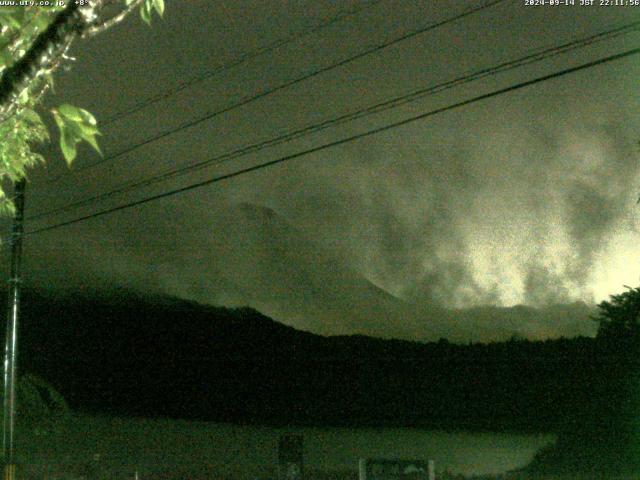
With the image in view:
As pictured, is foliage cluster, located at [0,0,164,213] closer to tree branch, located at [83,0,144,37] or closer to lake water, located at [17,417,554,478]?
tree branch, located at [83,0,144,37]

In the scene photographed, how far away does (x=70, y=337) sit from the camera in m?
69.4

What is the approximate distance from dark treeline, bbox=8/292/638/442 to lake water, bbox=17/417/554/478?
2847 millimetres

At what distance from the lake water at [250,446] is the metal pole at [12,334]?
6.93 m

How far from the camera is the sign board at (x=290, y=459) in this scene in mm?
14711

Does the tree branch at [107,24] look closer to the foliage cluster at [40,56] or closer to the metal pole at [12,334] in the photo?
the foliage cluster at [40,56]

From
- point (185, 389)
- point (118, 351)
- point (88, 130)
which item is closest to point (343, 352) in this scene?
point (185, 389)

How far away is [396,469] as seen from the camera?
473 inches

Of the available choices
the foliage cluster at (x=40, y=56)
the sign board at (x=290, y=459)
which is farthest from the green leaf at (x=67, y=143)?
the sign board at (x=290, y=459)

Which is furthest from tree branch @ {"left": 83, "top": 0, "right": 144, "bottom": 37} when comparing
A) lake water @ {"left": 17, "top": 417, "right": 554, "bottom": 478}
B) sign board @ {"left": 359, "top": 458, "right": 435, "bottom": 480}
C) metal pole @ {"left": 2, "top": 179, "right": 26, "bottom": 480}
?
lake water @ {"left": 17, "top": 417, "right": 554, "bottom": 478}

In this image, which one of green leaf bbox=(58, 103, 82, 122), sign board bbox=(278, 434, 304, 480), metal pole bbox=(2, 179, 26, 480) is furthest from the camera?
metal pole bbox=(2, 179, 26, 480)

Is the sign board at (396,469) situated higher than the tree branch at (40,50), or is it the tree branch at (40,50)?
the tree branch at (40,50)

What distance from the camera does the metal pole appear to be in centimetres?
1781

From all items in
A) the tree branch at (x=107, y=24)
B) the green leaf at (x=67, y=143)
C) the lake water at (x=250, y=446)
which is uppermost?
the tree branch at (x=107, y=24)

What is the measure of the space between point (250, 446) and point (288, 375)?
38844 mm
